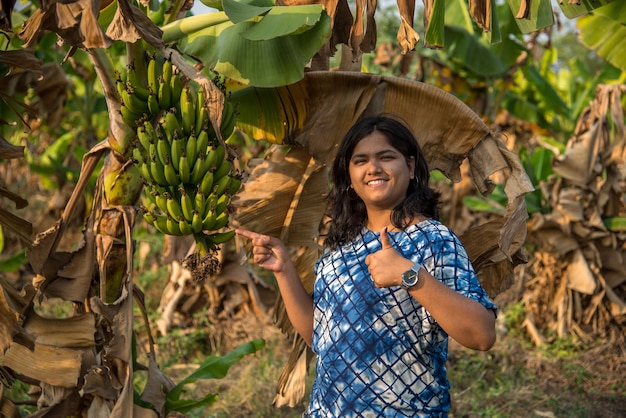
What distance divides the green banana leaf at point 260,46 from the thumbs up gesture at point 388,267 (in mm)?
1071

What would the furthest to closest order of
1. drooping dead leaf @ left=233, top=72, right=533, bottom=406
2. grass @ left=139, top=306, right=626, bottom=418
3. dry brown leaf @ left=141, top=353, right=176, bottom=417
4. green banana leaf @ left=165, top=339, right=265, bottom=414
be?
grass @ left=139, top=306, right=626, bottom=418 → green banana leaf @ left=165, top=339, right=265, bottom=414 → dry brown leaf @ left=141, top=353, right=176, bottom=417 → drooping dead leaf @ left=233, top=72, right=533, bottom=406

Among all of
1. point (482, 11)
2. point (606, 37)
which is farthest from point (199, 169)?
point (606, 37)

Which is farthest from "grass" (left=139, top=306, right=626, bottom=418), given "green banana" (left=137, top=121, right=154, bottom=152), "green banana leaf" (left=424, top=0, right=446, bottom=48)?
"green banana leaf" (left=424, top=0, right=446, bottom=48)

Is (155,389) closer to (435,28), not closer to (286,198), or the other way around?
(286,198)

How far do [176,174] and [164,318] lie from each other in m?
3.90

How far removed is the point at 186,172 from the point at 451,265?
110cm

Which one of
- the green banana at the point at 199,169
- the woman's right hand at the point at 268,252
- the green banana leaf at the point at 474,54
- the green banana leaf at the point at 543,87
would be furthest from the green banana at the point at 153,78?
the green banana leaf at the point at 543,87

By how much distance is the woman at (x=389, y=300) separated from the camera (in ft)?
5.91

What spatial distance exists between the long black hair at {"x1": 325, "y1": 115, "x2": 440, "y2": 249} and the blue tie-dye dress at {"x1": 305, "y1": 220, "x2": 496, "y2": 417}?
0.28 ft

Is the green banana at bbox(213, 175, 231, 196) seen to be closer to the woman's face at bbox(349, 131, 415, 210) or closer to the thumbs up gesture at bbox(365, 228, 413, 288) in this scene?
the woman's face at bbox(349, 131, 415, 210)

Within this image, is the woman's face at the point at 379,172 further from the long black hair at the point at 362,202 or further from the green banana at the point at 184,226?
the green banana at the point at 184,226

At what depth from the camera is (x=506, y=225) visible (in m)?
2.69

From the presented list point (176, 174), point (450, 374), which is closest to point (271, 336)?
point (450, 374)

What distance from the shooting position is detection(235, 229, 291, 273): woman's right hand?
7.76 feet
